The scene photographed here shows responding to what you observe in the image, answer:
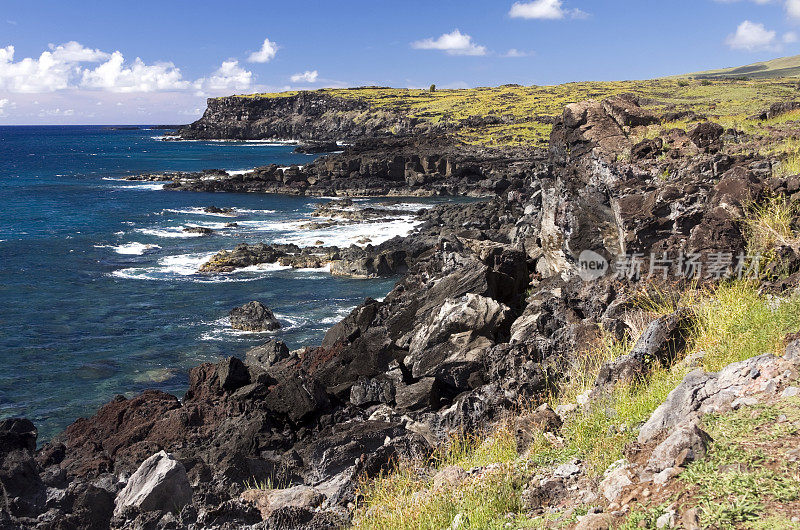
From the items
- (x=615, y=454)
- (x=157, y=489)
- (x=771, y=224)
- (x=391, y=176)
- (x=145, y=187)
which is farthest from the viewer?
(x=145, y=187)

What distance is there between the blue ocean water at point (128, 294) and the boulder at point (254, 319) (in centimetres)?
44

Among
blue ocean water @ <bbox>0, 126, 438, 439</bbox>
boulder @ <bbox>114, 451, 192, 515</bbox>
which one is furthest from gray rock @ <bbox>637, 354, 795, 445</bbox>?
blue ocean water @ <bbox>0, 126, 438, 439</bbox>

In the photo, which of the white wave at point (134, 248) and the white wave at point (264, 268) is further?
the white wave at point (134, 248)

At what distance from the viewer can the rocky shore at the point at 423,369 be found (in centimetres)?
870

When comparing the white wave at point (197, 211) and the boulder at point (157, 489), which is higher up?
the white wave at point (197, 211)

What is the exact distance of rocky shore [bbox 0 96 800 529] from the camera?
870 centimetres

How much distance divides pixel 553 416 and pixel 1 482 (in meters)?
9.84

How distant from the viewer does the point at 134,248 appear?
42.3 meters

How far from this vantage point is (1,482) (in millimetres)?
10625

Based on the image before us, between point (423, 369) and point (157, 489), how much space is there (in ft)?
25.5

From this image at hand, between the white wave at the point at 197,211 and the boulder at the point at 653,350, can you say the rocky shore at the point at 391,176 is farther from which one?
the boulder at the point at 653,350

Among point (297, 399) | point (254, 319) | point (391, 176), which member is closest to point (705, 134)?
point (297, 399)

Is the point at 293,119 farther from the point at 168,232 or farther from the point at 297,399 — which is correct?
the point at 297,399

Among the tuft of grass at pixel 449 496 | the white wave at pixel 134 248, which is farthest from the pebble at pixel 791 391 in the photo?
the white wave at pixel 134 248
